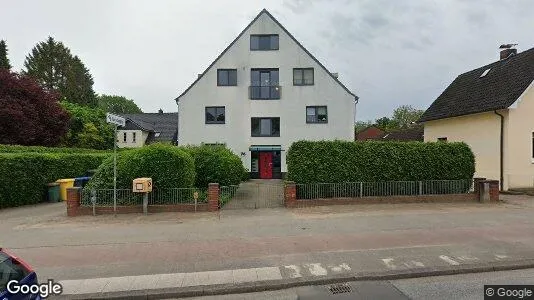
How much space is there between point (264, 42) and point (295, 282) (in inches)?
939

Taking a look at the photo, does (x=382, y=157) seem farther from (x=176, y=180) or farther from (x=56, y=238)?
(x=56, y=238)

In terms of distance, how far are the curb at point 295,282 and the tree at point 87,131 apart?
31.3 meters

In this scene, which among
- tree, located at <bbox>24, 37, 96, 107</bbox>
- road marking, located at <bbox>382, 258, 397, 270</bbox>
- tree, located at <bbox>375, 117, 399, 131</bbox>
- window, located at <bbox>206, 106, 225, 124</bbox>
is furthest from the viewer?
tree, located at <bbox>375, 117, 399, 131</bbox>

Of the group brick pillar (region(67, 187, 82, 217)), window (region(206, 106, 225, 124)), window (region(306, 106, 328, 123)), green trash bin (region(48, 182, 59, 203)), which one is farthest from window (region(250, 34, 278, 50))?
brick pillar (region(67, 187, 82, 217))

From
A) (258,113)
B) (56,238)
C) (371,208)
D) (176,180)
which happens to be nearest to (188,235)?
(56,238)

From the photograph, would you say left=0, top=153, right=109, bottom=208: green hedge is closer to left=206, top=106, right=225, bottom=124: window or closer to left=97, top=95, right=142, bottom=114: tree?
left=206, top=106, right=225, bottom=124: window

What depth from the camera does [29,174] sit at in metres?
16.0

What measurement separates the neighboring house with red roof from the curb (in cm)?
1349

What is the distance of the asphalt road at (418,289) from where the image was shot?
5.63m

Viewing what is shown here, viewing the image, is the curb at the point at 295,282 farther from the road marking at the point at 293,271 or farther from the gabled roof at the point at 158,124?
the gabled roof at the point at 158,124

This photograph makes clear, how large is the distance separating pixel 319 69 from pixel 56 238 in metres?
22.0

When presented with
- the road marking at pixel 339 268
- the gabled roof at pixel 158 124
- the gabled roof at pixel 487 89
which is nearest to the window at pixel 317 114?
the gabled roof at pixel 487 89

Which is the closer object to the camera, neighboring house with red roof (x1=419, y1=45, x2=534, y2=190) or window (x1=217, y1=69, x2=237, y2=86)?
neighboring house with red roof (x1=419, y1=45, x2=534, y2=190)

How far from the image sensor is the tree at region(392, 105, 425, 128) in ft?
237
